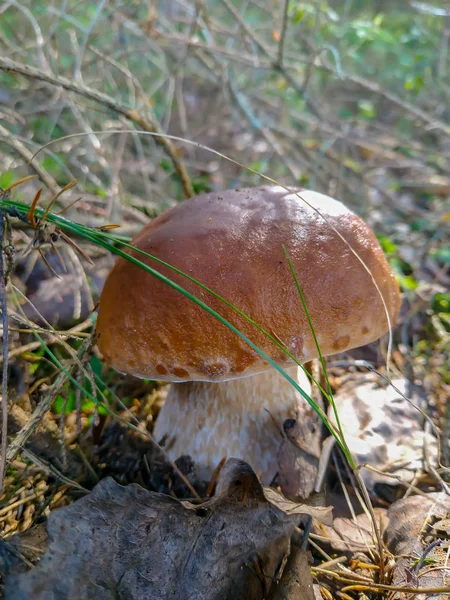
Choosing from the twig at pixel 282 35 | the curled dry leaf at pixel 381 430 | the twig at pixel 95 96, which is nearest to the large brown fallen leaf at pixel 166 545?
the curled dry leaf at pixel 381 430

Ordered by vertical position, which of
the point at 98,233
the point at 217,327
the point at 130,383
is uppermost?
the point at 98,233

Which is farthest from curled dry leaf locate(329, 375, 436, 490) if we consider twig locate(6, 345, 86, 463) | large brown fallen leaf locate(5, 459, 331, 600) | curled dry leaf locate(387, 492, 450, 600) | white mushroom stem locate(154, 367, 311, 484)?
twig locate(6, 345, 86, 463)

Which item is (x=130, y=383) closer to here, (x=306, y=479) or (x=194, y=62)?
(x=306, y=479)

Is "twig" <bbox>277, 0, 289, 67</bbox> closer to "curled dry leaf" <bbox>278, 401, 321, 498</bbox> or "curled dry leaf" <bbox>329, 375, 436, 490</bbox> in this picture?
"curled dry leaf" <bbox>329, 375, 436, 490</bbox>

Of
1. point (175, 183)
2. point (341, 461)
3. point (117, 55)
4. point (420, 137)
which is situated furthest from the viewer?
point (420, 137)

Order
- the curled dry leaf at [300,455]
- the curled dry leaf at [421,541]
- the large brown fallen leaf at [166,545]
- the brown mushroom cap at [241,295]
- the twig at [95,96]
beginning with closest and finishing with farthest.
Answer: the large brown fallen leaf at [166,545] → the curled dry leaf at [421,541] → the brown mushroom cap at [241,295] → the curled dry leaf at [300,455] → the twig at [95,96]

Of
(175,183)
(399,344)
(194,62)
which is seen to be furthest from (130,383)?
(194,62)

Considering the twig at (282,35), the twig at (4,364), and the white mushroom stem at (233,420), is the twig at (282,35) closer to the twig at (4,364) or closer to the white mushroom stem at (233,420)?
the white mushroom stem at (233,420)
